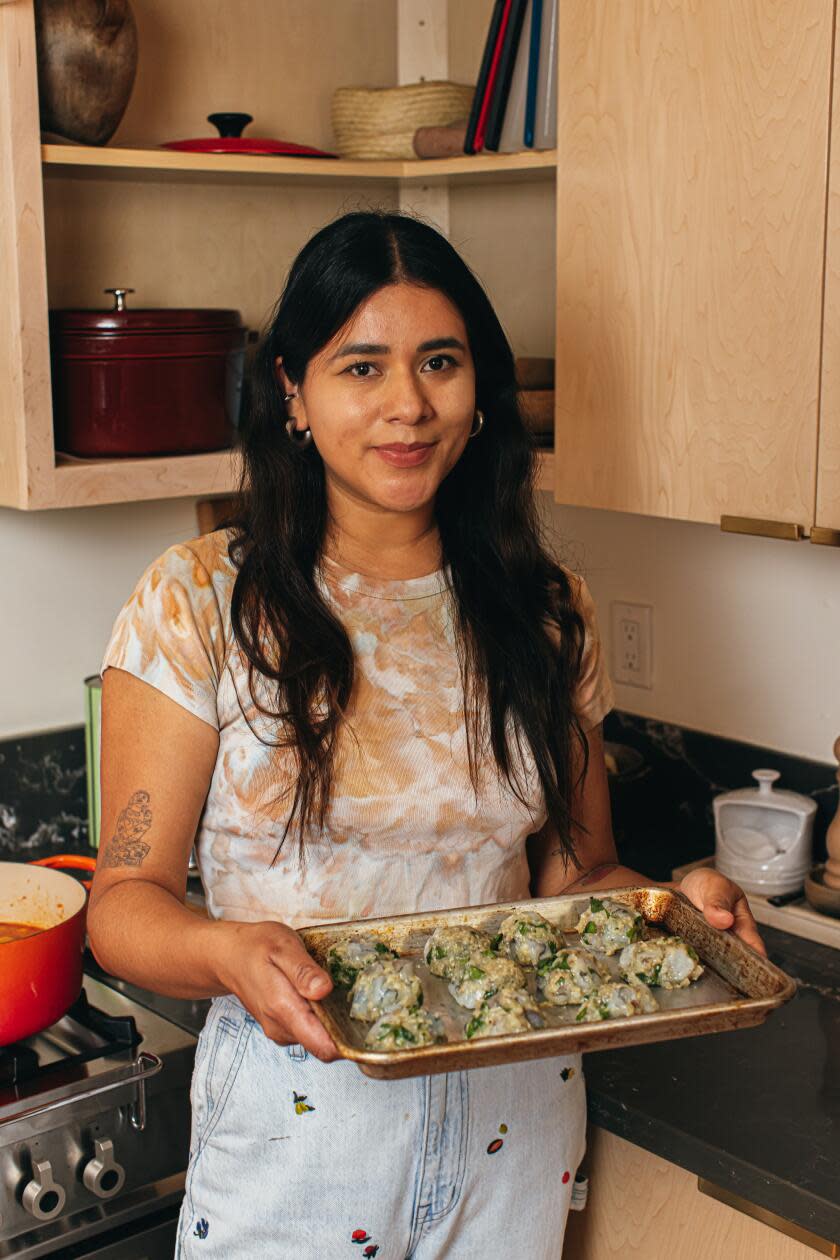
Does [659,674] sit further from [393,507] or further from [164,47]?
[164,47]

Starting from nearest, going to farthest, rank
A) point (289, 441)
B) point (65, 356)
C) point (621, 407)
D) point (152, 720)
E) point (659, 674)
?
point (152, 720) → point (289, 441) → point (621, 407) → point (65, 356) → point (659, 674)

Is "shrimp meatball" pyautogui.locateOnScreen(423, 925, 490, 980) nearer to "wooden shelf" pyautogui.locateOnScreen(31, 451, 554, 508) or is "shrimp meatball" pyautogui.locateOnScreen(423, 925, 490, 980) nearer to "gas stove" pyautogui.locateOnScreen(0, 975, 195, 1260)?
"gas stove" pyautogui.locateOnScreen(0, 975, 195, 1260)

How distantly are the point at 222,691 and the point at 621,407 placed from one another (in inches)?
24.9

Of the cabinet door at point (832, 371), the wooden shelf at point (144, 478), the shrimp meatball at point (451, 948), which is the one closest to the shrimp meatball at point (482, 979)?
the shrimp meatball at point (451, 948)

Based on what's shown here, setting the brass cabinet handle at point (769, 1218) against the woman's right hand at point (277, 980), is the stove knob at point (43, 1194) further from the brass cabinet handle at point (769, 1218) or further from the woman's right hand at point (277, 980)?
the brass cabinet handle at point (769, 1218)

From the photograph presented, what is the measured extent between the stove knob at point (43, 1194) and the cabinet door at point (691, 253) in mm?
Answer: 946

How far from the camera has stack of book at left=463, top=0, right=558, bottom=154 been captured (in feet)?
6.26

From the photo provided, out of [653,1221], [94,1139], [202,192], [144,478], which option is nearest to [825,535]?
[653,1221]

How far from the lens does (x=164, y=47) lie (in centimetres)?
212

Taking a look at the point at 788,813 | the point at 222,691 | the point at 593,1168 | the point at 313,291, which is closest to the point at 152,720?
the point at 222,691

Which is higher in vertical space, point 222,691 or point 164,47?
point 164,47

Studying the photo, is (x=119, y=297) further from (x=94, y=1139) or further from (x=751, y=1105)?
→ (x=751, y=1105)

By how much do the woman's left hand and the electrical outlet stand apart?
2.91ft

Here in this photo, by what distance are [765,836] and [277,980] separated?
1.03 m
